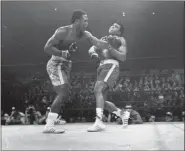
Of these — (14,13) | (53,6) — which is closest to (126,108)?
(53,6)

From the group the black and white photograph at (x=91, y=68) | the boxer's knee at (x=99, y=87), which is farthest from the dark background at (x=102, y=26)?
the boxer's knee at (x=99, y=87)

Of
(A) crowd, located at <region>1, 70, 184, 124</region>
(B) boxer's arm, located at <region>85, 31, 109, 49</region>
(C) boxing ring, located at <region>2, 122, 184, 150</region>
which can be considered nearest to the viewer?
(C) boxing ring, located at <region>2, 122, 184, 150</region>

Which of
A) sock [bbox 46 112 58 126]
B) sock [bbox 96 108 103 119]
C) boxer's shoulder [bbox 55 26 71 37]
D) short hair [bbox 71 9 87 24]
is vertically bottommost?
sock [bbox 46 112 58 126]

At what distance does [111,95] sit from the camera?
1.51m

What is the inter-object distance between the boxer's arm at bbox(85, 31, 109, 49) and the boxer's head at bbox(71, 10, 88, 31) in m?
0.05

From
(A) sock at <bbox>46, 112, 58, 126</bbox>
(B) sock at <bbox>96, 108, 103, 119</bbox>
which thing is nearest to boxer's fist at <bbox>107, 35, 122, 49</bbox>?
(B) sock at <bbox>96, 108, 103, 119</bbox>

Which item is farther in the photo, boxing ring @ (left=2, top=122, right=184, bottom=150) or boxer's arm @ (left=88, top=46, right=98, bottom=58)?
boxer's arm @ (left=88, top=46, right=98, bottom=58)

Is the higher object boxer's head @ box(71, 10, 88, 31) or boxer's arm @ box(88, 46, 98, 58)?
boxer's head @ box(71, 10, 88, 31)

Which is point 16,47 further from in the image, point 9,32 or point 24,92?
point 24,92

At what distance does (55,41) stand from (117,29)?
36cm

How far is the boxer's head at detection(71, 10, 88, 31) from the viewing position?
152cm

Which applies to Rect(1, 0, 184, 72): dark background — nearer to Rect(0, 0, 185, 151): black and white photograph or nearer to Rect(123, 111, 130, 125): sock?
Rect(0, 0, 185, 151): black and white photograph

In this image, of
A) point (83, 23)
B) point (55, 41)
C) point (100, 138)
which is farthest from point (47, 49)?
point (100, 138)

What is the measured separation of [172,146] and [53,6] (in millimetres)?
994
